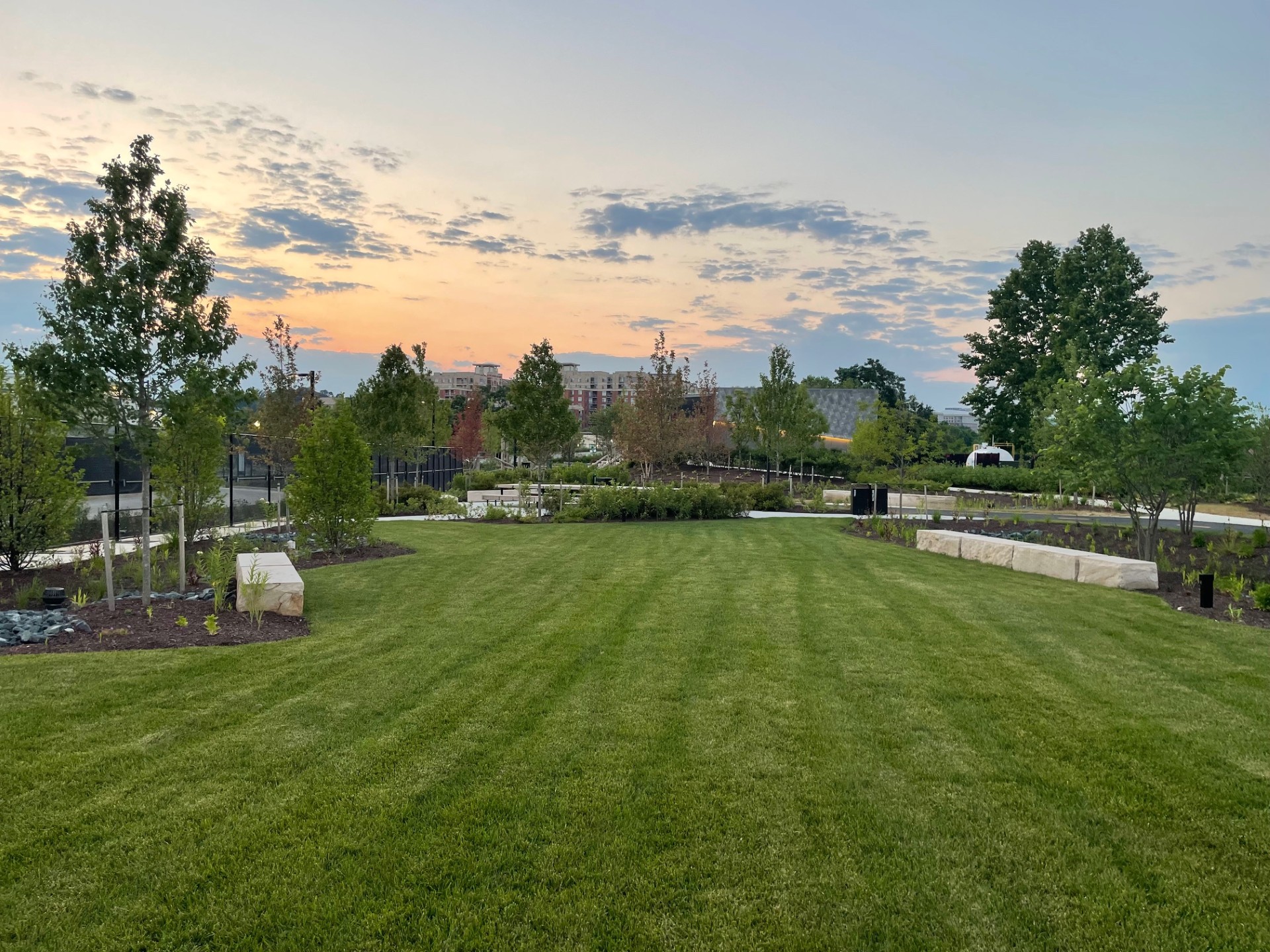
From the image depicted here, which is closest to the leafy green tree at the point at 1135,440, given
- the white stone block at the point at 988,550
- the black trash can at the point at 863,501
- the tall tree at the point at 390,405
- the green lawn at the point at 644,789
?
the white stone block at the point at 988,550

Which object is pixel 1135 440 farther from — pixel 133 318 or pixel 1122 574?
pixel 133 318

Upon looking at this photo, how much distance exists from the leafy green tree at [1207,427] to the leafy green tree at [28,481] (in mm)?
16275

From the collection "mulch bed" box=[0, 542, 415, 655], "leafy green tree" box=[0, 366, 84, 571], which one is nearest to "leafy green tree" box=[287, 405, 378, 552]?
"leafy green tree" box=[0, 366, 84, 571]

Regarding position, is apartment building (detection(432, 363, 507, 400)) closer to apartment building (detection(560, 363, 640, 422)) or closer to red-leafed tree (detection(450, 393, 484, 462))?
apartment building (detection(560, 363, 640, 422))

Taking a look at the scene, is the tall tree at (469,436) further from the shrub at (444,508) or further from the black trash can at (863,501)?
the black trash can at (863,501)

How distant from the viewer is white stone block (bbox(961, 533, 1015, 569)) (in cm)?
1231

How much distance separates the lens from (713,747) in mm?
4746

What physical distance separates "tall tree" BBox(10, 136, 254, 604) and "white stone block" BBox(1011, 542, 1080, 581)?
11.8 m

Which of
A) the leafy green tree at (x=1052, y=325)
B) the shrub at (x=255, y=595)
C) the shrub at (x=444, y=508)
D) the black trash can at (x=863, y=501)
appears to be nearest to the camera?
the shrub at (x=255, y=595)

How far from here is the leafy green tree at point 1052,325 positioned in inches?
1452

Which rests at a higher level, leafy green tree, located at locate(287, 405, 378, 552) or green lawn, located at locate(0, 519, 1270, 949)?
leafy green tree, located at locate(287, 405, 378, 552)

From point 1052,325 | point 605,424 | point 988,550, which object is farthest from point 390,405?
point 605,424

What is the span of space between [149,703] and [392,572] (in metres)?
5.91

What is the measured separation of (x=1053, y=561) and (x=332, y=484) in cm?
1155
